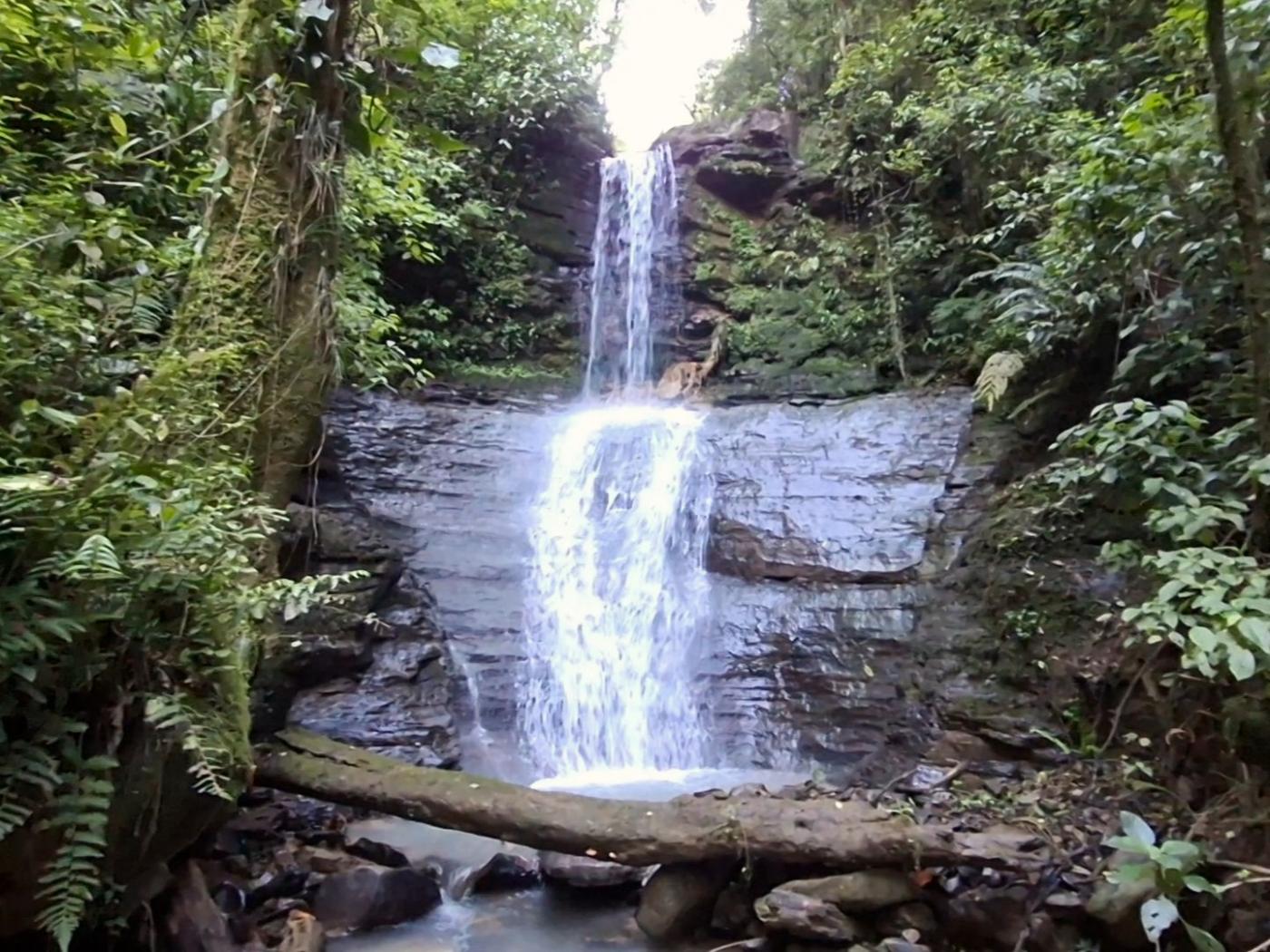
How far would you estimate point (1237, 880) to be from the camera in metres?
3.09

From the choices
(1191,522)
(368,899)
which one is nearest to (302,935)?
(368,899)

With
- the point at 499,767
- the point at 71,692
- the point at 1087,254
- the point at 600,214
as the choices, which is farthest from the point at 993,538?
the point at 600,214

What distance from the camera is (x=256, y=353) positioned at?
154 inches

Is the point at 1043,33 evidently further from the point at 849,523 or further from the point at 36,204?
the point at 36,204

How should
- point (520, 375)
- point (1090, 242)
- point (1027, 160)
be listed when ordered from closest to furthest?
point (1090, 242)
point (1027, 160)
point (520, 375)

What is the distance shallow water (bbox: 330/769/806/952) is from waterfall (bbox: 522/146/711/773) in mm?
1532

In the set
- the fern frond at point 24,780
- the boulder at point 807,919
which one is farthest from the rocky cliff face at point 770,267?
the fern frond at point 24,780

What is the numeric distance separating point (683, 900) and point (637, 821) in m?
0.39

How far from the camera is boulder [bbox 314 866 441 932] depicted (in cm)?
392

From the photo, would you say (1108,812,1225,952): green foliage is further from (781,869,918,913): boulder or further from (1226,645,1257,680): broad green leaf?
(781,869,918,913): boulder

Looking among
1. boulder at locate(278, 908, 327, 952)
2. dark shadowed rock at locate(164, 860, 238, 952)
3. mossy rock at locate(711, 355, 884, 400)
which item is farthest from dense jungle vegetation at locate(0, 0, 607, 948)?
mossy rock at locate(711, 355, 884, 400)

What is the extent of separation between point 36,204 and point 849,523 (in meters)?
5.89

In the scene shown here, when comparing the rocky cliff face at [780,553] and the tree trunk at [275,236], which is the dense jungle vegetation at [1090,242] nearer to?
the rocky cliff face at [780,553]

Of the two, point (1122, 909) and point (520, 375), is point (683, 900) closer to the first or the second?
point (1122, 909)
